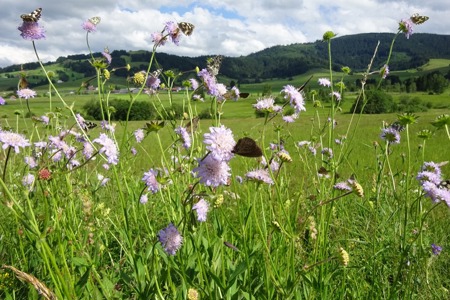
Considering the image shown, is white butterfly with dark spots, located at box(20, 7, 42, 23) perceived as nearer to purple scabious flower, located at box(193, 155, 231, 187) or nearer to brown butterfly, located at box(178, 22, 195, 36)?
brown butterfly, located at box(178, 22, 195, 36)

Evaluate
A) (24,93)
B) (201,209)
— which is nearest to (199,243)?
(201,209)

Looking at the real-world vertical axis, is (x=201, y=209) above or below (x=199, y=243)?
above

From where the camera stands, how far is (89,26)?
2180 millimetres

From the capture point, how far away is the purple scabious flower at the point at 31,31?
1.65 metres

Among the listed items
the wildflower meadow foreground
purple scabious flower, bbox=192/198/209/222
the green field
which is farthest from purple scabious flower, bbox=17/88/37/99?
purple scabious flower, bbox=192/198/209/222

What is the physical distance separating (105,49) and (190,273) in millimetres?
1397

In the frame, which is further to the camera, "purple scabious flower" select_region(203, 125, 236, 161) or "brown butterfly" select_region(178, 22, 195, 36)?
"brown butterfly" select_region(178, 22, 195, 36)

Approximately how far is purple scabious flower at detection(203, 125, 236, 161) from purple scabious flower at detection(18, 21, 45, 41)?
96 centimetres

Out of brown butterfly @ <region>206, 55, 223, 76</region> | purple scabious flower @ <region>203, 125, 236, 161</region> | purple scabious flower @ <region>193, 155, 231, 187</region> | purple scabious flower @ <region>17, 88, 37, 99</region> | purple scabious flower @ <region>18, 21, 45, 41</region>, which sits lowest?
purple scabious flower @ <region>193, 155, 231, 187</region>

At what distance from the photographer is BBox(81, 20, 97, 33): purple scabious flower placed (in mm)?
2166

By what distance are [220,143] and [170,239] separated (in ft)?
1.68

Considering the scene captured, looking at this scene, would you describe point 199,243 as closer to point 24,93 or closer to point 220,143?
point 220,143

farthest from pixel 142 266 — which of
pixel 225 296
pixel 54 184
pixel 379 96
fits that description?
pixel 379 96

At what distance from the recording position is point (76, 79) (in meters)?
103
